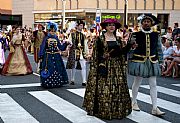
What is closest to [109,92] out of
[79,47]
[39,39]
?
[79,47]

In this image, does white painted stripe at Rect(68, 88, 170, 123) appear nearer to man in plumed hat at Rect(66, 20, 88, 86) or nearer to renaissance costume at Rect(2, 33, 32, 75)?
man in plumed hat at Rect(66, 20, 88, 86)

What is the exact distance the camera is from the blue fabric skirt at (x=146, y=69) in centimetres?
686

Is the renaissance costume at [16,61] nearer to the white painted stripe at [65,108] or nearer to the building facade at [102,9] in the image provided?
the white painted stripe at [65,108]

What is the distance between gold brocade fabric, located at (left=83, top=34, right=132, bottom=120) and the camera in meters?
6.64

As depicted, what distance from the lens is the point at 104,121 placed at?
6.54m

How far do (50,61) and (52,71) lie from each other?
27 cm

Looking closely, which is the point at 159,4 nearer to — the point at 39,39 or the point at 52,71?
the point at 39,39

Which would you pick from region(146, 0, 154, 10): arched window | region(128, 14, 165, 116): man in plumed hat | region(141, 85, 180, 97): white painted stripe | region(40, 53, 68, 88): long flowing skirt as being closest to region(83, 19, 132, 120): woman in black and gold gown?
region(128, 14, 165, 116): man in plumed hat

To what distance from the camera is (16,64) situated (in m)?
13.1

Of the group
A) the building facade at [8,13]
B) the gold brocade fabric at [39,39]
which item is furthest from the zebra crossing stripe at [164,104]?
the building facade at [8,13]

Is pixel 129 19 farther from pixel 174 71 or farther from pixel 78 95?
pixel 78 95

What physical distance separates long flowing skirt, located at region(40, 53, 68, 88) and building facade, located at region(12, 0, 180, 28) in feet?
122

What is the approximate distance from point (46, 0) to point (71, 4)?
437 centimetres

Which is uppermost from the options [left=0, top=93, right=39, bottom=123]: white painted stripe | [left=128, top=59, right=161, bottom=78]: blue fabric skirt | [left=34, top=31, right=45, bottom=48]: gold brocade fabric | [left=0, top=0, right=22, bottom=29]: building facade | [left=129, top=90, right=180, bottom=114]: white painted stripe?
[left=0, top=0, right=22, bottom=29]: building facade
